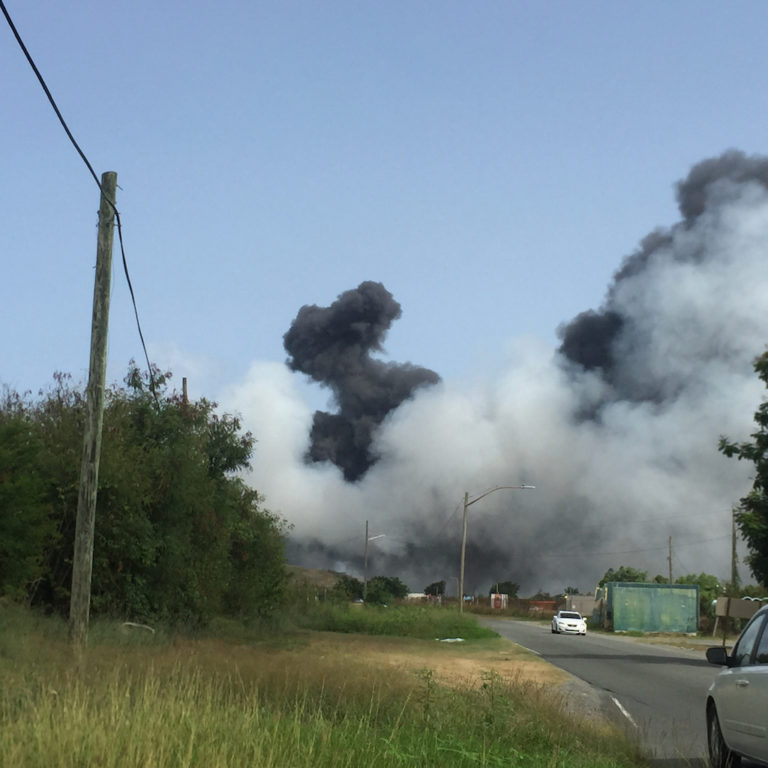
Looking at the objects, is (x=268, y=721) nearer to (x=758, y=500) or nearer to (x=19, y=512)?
(x=19, y=512)

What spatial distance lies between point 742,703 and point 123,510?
21.5 meters

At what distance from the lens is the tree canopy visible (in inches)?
943

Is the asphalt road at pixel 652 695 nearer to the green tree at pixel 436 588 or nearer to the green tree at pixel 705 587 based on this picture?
the green tree at pixel 705 587

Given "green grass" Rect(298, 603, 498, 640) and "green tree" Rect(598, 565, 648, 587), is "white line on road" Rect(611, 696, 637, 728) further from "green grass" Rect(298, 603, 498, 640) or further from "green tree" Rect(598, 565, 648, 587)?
"green tree" Rect(598, 565, 648, 587)

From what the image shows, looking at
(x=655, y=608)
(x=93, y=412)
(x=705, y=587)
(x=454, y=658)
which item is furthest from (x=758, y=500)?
(x=705, y=587)

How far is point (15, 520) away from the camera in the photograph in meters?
23.2

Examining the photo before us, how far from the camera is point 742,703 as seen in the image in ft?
31.4

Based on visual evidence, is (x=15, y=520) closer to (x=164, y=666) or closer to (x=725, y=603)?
(x=164, y=666)

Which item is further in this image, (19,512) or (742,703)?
(19,512)

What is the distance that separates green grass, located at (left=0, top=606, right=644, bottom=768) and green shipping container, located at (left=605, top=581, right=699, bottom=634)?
2563 inches

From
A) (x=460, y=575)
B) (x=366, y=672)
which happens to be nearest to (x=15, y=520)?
(x=366, y=672)

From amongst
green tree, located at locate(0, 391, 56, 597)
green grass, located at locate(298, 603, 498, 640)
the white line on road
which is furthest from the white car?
the white line on road

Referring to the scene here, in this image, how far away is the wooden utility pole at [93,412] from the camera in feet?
55.7

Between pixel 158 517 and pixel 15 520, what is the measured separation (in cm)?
877
